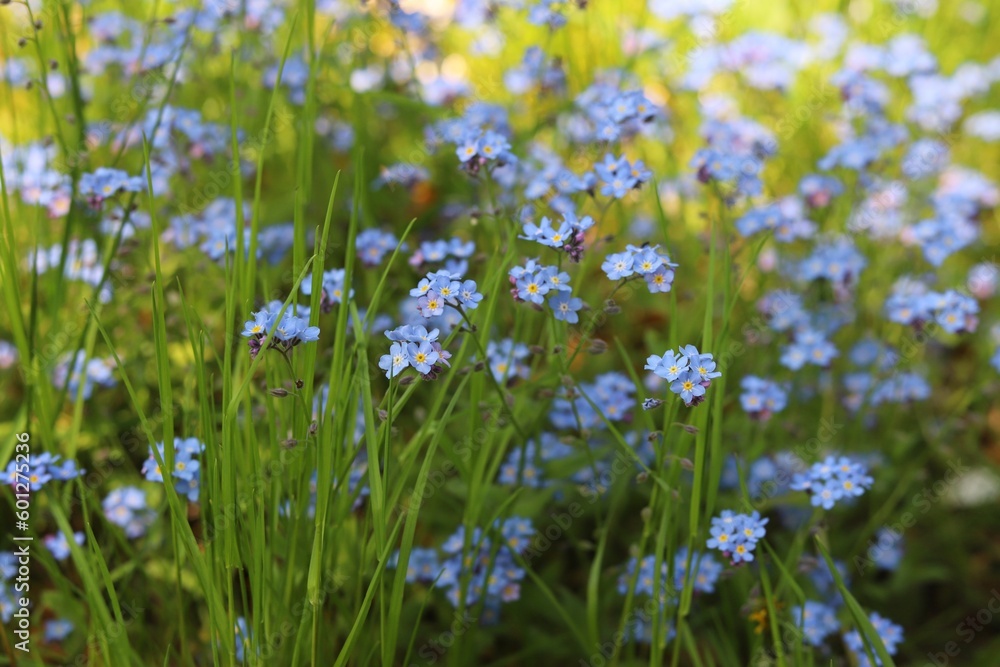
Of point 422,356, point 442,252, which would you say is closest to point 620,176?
point 442,252

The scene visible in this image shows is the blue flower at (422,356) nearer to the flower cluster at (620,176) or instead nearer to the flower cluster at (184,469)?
the flower cluster at (184,469)

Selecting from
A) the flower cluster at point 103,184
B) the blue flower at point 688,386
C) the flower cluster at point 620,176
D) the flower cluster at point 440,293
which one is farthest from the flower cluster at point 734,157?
the flower cluster at point 103,184

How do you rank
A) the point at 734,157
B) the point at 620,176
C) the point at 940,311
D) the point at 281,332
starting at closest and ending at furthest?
the point at 281,332, the point at 620,176, the point at 940,311, the point at 734,157

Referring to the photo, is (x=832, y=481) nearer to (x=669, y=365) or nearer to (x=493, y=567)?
(x=669, y=365)

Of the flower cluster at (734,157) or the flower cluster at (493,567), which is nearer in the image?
the flower cluster at (493,567)

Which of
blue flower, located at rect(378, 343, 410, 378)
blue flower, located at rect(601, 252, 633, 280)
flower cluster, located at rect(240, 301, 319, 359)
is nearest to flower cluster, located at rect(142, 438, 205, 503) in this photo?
flower cluster, located at rect(240, 301, 319, 359)

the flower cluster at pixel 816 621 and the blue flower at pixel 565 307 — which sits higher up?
Result: the blue flower at pixel 565 307

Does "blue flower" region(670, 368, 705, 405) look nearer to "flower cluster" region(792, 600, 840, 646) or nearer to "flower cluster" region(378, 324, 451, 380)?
"flower cluster" region(378, 324, 451, 380)
